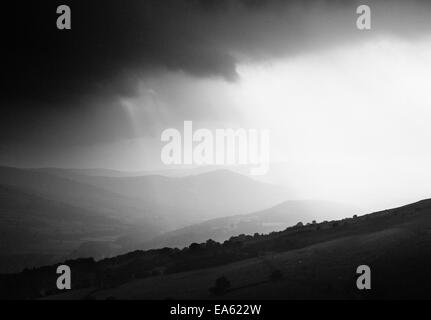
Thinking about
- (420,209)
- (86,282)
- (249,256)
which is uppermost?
(420,209)

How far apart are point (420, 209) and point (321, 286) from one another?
2511cm

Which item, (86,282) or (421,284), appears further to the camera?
(86,282)

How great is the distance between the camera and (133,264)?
53875mm

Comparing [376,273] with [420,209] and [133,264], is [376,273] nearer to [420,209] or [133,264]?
[420,209]

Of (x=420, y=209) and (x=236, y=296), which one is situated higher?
(x=420, y=209)
